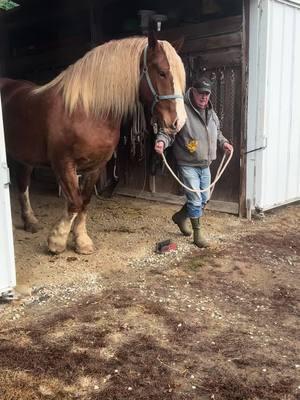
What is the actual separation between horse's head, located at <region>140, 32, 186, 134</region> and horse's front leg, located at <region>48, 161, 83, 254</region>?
0.86m

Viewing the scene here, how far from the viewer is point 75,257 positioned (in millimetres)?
3889

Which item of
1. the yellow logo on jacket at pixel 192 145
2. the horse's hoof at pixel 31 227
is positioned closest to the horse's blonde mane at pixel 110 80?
the yellow logo on jacket at pixel 192 145

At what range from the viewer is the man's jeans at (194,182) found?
4.09 meters

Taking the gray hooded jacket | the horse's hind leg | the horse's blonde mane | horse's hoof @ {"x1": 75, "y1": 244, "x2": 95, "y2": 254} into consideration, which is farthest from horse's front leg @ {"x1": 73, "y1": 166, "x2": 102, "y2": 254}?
the horse's hind leg

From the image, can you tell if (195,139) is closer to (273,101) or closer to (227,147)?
(227,147)

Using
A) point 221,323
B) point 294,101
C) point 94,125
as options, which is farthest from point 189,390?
point 294,101

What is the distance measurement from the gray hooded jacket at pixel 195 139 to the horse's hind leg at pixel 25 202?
1.72 metres

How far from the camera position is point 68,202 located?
3.79 m

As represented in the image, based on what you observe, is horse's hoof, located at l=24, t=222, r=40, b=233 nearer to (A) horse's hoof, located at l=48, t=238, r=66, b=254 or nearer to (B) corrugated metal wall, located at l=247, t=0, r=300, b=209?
(A) horse's hoof, located at l=48, t=238, r=66, b=254

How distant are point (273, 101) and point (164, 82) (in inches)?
77.3

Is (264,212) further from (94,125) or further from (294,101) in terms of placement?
(94,125)

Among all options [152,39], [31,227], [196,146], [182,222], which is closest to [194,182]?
[196,146]

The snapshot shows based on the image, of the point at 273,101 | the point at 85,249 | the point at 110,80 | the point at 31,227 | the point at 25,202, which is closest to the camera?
the point at 110,80

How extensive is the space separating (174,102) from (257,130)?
5.67 ft
